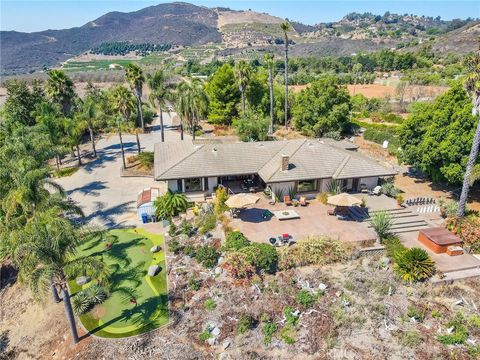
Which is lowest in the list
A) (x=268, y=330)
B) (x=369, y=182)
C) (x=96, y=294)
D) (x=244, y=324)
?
(x=268, y=330)

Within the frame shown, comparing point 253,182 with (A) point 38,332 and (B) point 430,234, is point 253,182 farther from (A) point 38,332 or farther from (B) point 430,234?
(A) point 38,332

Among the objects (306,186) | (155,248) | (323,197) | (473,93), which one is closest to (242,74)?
(306,186)

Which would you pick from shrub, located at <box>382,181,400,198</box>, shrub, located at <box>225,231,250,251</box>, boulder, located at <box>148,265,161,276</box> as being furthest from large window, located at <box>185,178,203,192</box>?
shrub, located at <box>382,181,400,198</box>

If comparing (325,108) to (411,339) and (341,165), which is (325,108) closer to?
(341,165)

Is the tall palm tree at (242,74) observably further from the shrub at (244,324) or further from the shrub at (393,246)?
the shrub at (244,324)

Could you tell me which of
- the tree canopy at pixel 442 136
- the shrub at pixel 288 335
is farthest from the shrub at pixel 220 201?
the tree canopy at pixel 442 136

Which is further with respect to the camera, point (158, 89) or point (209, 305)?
point (158, 89)

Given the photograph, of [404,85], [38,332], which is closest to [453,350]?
[38,332]

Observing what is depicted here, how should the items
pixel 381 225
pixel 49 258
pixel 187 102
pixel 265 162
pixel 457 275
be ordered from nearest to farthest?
pixel 49 258 < pixel 457 275 < pixel 381 225 < pixel 265 162 < pixel 187 102

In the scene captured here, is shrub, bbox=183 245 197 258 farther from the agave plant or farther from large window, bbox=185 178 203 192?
large window, bbox=185 178 203 192
